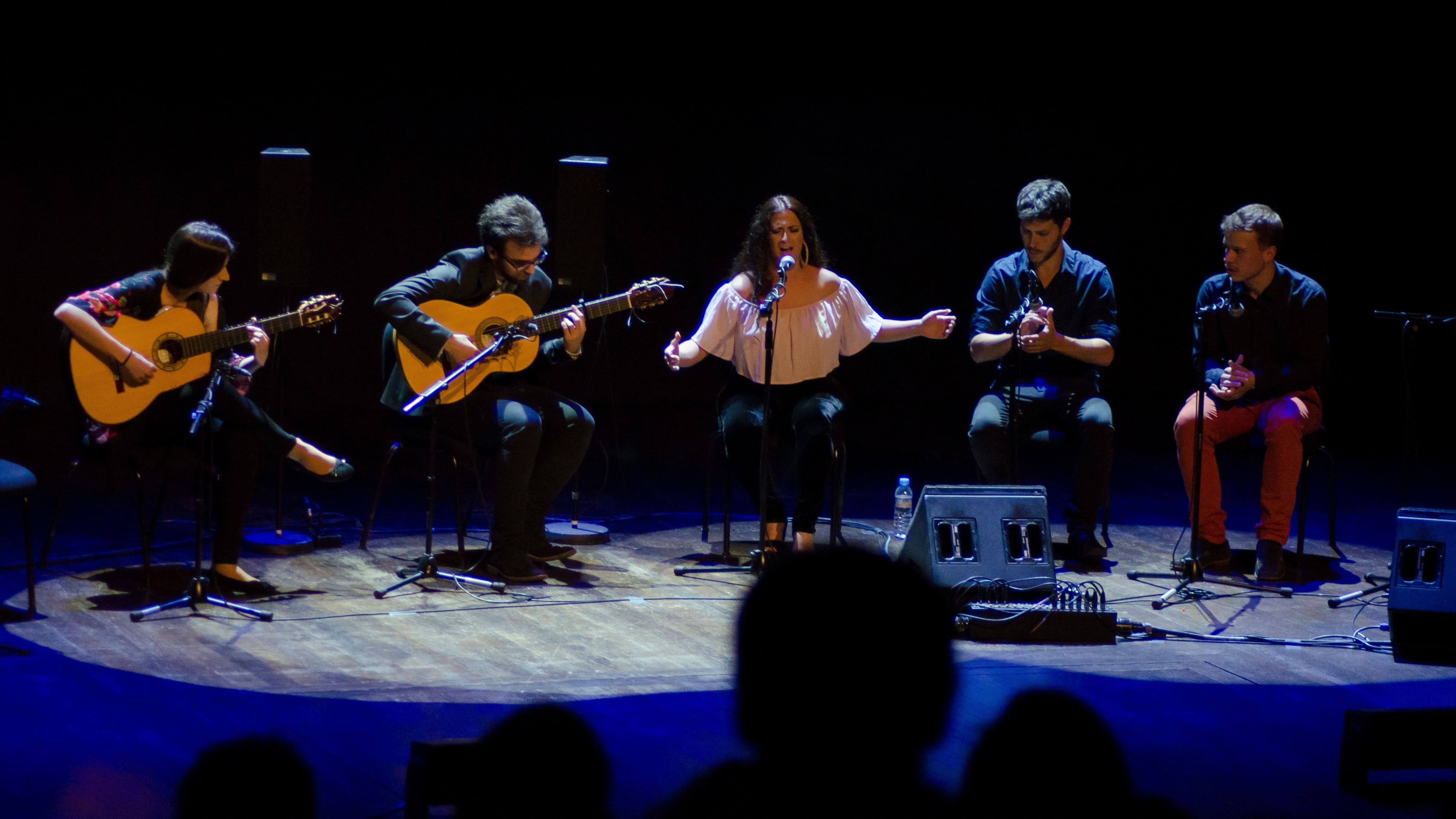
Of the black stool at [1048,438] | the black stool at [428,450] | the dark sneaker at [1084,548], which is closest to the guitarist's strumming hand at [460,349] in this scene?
the black stool at [428,450]

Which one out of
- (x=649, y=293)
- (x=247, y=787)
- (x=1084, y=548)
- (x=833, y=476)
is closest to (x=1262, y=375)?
(x=1084, y=548)

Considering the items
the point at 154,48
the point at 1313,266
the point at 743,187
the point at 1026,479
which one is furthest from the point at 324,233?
the point at 1313,266

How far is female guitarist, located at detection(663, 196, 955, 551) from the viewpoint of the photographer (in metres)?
4.98

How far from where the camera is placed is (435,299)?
4891 mm

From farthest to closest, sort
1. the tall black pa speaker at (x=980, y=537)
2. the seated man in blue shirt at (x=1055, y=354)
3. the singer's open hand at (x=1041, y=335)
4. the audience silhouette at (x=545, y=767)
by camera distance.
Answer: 1. the seated man in blue shirt at (x=1055, y=354)
2. the singer's open hand at (x=1041, y=335)
3. the tall black pa speaker at (x=980, y=537)
4. the audience silhouette at (x=545, y=767)

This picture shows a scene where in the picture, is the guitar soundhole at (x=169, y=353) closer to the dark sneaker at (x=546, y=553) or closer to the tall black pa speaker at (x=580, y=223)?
the dark sneaker at (x=546, y=553)

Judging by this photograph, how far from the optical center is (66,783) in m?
2.71

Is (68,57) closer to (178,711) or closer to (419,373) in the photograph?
(419,373)

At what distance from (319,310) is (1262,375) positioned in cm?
337

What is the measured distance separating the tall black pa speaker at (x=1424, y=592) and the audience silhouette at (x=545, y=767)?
10.4 ft

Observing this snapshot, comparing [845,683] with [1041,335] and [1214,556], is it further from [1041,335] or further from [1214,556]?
[1214,556]

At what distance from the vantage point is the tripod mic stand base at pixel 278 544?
502 cm

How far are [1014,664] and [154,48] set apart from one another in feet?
20.0

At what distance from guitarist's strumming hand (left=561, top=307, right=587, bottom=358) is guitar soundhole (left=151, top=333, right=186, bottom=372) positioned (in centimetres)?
123
